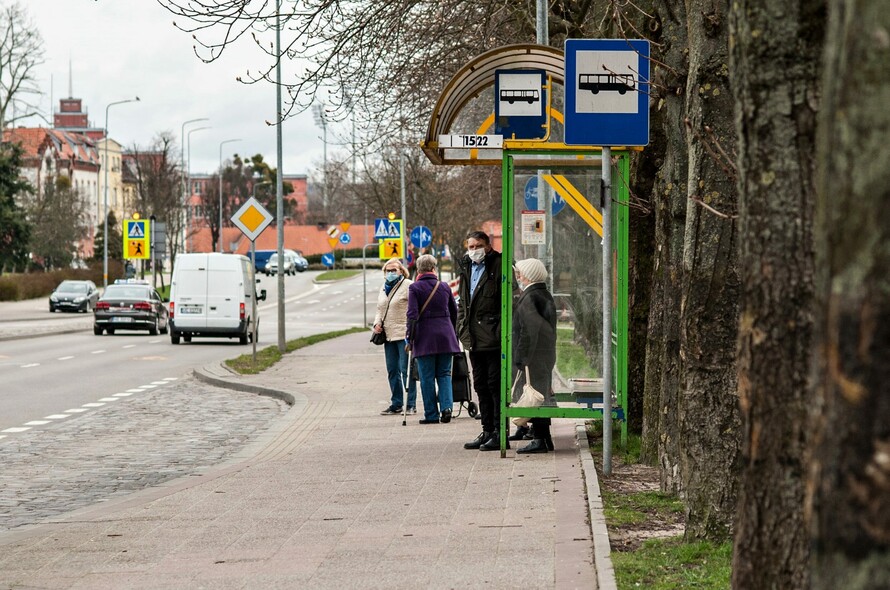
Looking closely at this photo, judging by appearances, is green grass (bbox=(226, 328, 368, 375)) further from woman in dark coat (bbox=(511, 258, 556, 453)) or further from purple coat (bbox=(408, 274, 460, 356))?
woman in dark coat (bbox=(511, 258, 556, 453))

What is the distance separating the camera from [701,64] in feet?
26.5

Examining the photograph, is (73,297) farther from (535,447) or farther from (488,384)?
(535,447)

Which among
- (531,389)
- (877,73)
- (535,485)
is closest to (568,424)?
(531,389)

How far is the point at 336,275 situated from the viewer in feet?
350

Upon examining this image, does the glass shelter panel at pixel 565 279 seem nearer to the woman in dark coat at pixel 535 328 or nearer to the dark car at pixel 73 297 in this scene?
the woman in dark coat at pixel 535 328

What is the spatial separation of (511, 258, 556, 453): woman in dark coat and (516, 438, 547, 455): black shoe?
1.72 ft

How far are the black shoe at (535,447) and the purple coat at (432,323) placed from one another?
323cm

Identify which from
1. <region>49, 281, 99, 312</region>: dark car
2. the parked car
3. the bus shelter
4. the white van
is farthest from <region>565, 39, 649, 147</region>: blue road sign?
the parked car

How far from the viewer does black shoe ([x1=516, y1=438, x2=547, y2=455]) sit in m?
12.1


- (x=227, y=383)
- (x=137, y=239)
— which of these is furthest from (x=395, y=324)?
(x=137, y=239)

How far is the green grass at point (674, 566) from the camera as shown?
21.2 feet

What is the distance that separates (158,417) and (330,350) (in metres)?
14.6

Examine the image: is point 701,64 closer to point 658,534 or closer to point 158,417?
point 658,534

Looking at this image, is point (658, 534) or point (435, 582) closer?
point (435, 582)
